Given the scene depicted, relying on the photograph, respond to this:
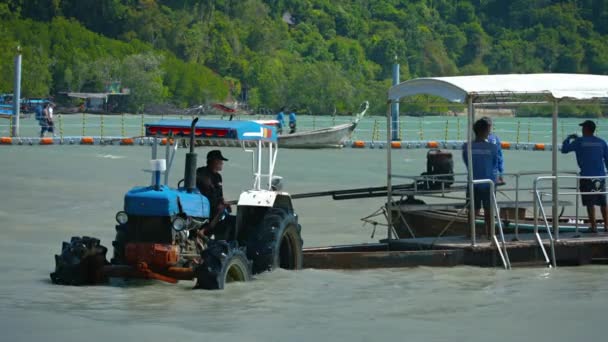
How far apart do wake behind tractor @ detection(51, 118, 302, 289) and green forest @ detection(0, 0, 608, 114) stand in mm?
94927

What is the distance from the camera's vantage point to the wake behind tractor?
1309cm

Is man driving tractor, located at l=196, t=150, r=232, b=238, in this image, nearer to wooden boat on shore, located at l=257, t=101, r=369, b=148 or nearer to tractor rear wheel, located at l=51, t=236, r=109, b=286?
tractor rear wheel, located at l=51, t=236, r=109, b=286

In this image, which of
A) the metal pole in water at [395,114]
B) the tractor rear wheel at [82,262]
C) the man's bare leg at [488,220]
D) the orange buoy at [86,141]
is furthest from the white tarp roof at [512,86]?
the metal pole in water at [395,114]

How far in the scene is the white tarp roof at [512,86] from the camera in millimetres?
15719

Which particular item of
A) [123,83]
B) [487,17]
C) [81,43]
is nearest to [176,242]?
[123,83]

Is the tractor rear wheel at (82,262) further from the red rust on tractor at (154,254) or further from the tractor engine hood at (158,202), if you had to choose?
the tractor engine hood at (158,202)

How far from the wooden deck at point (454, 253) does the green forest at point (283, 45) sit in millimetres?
93179

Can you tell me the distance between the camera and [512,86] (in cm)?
1590

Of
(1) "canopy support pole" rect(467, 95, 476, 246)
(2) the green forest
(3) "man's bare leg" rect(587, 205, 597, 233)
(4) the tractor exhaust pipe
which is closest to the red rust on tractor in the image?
(4) the tractor exhaust pipe

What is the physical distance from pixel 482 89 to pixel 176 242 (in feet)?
14.9

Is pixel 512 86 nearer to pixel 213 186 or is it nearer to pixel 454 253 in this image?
pixel 454 253

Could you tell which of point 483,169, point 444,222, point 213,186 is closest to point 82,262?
point 213,186

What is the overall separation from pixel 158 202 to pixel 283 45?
114 meters

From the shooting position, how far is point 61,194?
2748cm
